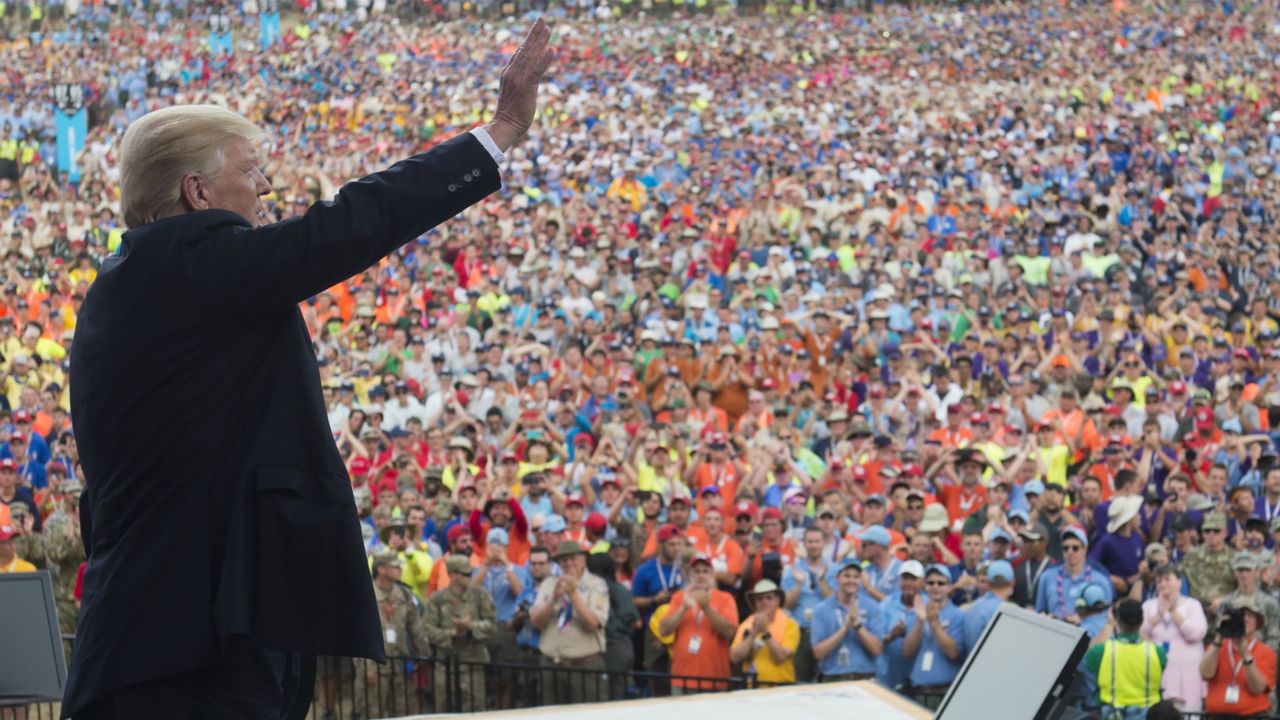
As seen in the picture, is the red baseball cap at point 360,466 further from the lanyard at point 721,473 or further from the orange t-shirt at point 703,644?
the orange t-shirt at point 703,644

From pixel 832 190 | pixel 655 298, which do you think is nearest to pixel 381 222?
pixel 655 298

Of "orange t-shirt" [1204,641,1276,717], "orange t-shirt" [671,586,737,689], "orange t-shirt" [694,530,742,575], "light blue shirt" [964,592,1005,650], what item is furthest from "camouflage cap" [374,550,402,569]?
"orange t-shirt" [1204,641,1276,717]

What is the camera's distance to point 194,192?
232cm

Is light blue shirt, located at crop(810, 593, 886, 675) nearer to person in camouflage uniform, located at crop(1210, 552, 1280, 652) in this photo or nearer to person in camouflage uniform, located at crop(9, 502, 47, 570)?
person in camouflage uniform, located at crop(1210, 552, 1280, 652)

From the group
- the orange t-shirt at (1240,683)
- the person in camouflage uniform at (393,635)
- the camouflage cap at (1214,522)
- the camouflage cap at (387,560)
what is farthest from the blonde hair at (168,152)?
the camouflage cap at (1214,522)

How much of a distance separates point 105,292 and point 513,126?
25.5 inches

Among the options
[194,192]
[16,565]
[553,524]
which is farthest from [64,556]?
[194,192]

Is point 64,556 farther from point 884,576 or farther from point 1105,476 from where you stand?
point 1105,476

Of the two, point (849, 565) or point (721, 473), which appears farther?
point (721, 473)

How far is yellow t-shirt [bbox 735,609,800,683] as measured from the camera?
884 centimetres

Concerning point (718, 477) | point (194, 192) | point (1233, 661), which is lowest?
point (1233, 661)

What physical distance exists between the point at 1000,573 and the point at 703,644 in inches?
68.9

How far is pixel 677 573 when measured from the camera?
387 inches

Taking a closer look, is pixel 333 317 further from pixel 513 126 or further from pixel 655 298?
pixel 513 126
